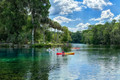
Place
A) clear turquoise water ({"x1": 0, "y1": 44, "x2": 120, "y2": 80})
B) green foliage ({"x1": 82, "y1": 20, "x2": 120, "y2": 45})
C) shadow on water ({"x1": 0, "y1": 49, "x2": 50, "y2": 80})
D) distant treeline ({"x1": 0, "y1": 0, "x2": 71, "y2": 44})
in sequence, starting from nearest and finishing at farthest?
shadow on water ({"x1": 0, "y1": 49, "x2": 50, "y2": 80})
clear turquoise water ({"x1": 0, "y1": 44, "x2": 120, "y2": 80})
distant treeline ({"x1": 0, "y1": 0, "x2": 71, "y2": 44})
green foliage ({"x1": 82, "y1": 20, "x2": 120, "y2": 45})

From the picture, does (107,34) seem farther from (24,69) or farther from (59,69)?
(24,69)

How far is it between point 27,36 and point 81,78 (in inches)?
2356

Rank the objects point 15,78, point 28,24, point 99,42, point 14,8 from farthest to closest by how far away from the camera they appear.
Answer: point 99,42 → point 28,24 → point 14,8 → point 15,78

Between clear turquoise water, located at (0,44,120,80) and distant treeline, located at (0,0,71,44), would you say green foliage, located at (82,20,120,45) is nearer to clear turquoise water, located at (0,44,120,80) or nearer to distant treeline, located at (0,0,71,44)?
distant treeline, located at (0,0,71,44)

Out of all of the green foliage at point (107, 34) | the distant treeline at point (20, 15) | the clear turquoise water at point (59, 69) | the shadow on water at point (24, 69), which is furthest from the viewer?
the green foliage at point (107, 34)

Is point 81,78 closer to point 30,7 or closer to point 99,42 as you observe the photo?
point 30,7

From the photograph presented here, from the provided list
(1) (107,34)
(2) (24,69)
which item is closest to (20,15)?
(2) (24,69)

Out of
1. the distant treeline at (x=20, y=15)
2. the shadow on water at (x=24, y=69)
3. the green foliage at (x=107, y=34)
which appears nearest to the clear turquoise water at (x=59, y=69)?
the shadow on water at (x=24, y=69)

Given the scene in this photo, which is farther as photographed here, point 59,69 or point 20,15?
point 20,15

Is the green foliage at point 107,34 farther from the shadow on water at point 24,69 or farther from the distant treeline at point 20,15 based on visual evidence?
the shadow on water at point 24,69

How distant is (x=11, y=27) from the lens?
211 ft

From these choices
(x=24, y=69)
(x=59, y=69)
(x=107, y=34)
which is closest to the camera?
(x=24, y=69)

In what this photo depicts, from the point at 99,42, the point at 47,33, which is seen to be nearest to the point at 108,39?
the point at 99,42

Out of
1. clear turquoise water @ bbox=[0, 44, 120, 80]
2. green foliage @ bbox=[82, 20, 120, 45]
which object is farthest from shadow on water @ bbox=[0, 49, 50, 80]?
green foliage @ bbox=[82, 20, 120, 45]
